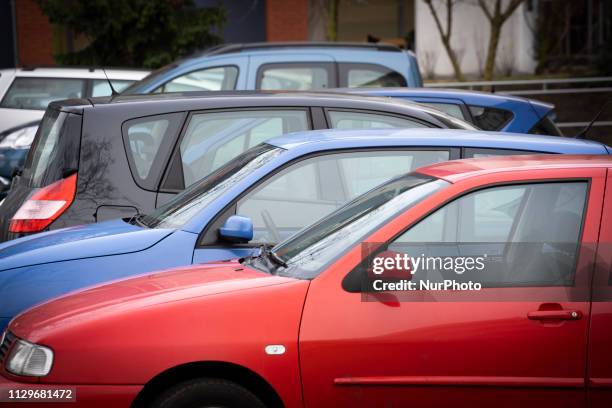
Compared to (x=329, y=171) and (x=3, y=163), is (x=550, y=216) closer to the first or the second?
(x=329, y=171)

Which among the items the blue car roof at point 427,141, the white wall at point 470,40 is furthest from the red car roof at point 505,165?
the white wall at point 470,40

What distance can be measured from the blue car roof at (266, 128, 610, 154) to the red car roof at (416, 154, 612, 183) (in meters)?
0.97

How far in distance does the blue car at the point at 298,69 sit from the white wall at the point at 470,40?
1306 centimetres

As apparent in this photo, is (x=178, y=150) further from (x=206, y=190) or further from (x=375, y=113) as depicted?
(x=375, y=113)

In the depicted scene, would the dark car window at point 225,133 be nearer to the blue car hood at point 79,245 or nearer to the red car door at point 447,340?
the blue car hood at point 79,245

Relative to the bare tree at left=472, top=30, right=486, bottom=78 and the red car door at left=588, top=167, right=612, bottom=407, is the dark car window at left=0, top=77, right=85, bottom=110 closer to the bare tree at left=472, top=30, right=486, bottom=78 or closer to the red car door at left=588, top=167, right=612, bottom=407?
the red car door at left=588, top=167, right=612, bottom=407

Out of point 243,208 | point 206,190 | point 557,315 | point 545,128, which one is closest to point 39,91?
point 545,128

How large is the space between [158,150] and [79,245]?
1185 millimetres

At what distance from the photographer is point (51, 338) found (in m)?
4.20

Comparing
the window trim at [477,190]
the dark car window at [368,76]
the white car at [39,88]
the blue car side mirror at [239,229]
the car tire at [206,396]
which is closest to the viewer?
the car tire at [206,396]

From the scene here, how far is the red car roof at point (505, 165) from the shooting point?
4.48 m

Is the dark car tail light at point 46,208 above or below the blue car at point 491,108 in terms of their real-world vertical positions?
below

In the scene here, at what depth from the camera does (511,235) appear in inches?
177

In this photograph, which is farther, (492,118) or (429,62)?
(429,62)
